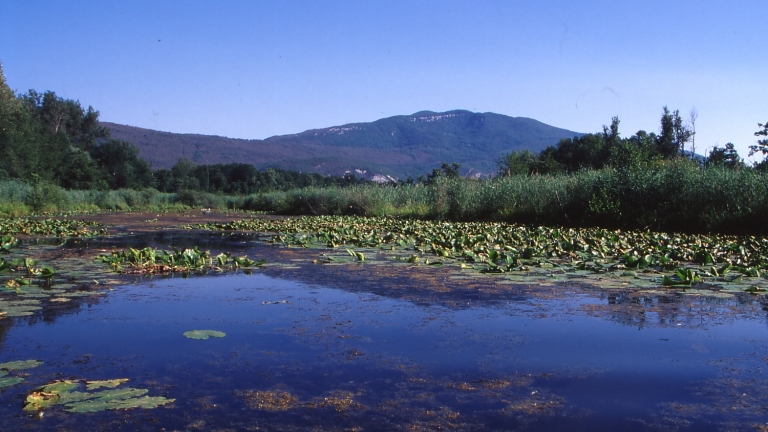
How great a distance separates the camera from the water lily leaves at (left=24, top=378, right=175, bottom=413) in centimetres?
281

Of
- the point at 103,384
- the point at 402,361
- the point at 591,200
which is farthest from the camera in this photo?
the point at 591,200

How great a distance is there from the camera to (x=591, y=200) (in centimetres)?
1644

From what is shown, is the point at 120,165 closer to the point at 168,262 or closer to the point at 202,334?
the point at 168,262

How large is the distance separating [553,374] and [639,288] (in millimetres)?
3149

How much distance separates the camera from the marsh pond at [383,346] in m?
2.82

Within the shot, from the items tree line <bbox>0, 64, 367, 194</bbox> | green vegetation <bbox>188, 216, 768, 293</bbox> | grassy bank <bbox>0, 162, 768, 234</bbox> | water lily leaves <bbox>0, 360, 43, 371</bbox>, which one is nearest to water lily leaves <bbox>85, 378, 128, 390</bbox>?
water lily leaves <bbox>0, 360, 43, 371</bbox>

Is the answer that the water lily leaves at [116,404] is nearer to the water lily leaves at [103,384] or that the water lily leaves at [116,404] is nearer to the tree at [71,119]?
the water lily leaves at [103,384]

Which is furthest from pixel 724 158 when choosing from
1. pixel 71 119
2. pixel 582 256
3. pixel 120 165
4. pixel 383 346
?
pixel 71 119

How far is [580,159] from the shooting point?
5716cm

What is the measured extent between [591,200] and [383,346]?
13567mm

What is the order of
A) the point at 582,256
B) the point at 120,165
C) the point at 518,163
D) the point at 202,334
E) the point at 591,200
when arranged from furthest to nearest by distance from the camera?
the point at 120,165
the point at 518,163
the point at 591,200
the point at 582,256
the point at 202,334

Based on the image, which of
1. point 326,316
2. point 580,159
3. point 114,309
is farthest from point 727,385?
point 580,159

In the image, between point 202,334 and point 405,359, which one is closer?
point 405,359

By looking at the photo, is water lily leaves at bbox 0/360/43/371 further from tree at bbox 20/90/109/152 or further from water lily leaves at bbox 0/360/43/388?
tree at bbox 20/90/109/152
